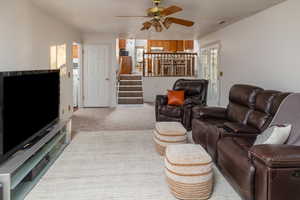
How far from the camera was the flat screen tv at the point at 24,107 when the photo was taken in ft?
7.59

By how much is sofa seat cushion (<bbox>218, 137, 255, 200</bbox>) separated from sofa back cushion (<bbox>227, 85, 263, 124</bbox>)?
0.85 metres

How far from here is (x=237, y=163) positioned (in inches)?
94.7

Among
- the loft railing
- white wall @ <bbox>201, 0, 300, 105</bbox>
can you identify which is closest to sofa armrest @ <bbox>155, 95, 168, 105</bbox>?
white wall @ <bbox>201, 0, 300, 105</bbox>

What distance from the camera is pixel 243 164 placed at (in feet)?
7.50

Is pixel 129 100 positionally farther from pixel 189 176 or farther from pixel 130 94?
pixel 189 176

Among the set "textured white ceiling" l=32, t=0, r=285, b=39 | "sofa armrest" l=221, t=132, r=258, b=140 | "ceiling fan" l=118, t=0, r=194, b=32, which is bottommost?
"sofa armrest" l=221, t=132, r=258, b=140

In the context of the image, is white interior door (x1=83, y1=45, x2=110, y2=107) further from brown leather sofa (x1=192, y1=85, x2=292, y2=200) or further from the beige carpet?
brown leather sofa (x1=192, y1=85, x2=292, y2=200)

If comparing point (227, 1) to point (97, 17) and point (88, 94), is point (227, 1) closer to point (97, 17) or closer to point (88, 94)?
point (97, 17)

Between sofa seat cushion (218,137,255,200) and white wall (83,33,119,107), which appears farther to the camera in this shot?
white wall (83,33,119,107)

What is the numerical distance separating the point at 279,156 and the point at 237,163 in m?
0.55

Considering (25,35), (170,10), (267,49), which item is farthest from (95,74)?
(267,49)

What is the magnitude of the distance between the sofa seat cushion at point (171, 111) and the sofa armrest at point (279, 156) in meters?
3.49

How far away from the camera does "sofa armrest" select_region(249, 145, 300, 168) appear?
1.88m

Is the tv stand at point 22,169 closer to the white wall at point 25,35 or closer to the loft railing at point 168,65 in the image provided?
the white wall at point 25,35
